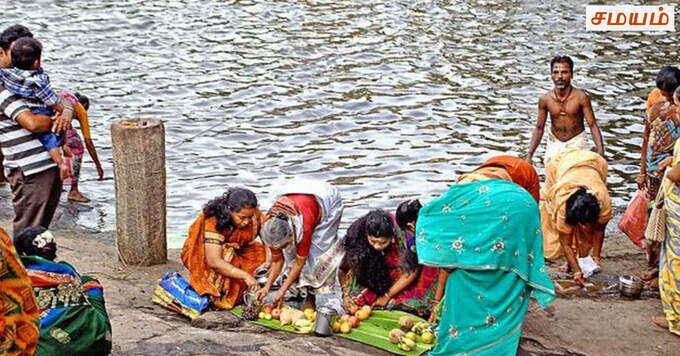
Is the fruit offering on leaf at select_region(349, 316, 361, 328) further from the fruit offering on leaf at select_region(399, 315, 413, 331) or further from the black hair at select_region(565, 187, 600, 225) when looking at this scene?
the black hair at select_region(565, 187, 600, 225)

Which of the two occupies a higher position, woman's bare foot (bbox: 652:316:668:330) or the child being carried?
the child being carried

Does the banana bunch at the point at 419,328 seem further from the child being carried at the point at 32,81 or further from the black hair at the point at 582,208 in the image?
the child being carried at the point at 32,81

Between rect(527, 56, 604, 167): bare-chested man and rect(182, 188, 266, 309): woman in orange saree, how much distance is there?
3.03 meters

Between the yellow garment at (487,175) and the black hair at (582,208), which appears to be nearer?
the yellow garment at (487,175)

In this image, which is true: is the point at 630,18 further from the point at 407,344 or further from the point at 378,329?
the point at 407,344

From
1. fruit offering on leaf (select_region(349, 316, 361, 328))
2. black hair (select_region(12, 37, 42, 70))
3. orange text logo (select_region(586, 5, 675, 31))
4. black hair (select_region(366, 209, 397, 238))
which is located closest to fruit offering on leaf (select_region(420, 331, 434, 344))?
fruit offering on leaf (select_region(349, 316, 361, 328))

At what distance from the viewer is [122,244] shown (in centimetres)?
743

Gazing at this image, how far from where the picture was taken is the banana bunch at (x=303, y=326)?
242 inches

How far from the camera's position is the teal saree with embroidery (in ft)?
17.4

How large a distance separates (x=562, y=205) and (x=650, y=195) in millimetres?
983

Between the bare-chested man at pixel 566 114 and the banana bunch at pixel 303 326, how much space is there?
3.06 m

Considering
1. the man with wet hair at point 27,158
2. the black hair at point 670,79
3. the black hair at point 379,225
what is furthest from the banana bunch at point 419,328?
the man with wet hair at point 27,158

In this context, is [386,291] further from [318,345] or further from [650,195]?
[650,195]

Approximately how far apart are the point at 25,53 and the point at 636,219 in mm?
4879
